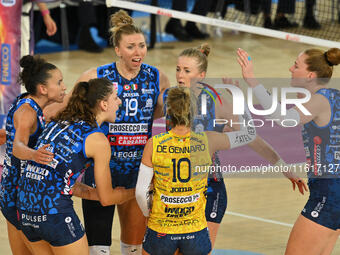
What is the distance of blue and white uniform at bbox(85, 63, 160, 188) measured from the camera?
570 cm

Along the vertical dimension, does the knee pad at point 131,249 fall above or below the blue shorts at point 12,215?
below

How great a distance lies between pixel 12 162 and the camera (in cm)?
534

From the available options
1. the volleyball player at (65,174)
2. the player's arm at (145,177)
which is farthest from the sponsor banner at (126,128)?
the player's arm at (145,177)

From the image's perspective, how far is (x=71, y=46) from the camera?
1483 cm

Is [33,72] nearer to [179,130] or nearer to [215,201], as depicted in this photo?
[179,130]

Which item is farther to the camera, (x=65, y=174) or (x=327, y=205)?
(x=327, y=205)

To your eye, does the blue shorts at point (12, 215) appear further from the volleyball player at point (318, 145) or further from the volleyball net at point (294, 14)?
the volleyball net at point (294, 14)

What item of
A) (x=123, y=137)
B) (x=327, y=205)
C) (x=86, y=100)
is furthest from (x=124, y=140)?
(x=327, y=205)

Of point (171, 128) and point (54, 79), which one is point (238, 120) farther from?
point (54, 79)

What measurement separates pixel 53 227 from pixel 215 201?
1.34 meters

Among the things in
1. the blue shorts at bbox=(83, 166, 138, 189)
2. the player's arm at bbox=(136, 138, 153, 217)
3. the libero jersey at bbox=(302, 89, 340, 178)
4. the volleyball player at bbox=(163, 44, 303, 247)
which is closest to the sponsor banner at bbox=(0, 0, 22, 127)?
the blue shorts at bbox=(83, 166, 138, 189)

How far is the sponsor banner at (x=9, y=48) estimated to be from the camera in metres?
9.16

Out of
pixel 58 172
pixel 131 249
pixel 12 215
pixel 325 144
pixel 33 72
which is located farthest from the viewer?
pixel 131 249

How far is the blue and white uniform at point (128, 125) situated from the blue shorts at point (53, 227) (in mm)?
807
